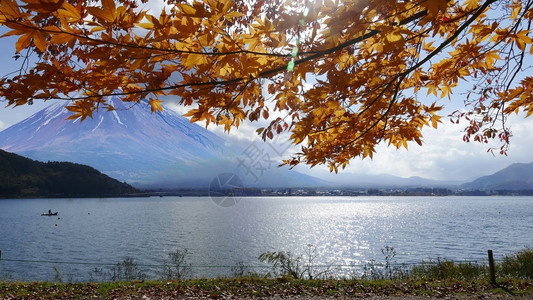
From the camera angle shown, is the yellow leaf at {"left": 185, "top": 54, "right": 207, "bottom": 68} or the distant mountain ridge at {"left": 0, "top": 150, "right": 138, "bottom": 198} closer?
the yellow leaf at {"left": 185, "top": 54, "right": 207, "bottom": 68}

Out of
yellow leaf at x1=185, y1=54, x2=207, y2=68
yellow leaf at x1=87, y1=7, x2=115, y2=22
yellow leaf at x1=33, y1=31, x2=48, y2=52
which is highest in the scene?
yellow leaf at x1=87, y1=7, x2=115, y2=22

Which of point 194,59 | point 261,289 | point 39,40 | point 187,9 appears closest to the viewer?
point 39,40

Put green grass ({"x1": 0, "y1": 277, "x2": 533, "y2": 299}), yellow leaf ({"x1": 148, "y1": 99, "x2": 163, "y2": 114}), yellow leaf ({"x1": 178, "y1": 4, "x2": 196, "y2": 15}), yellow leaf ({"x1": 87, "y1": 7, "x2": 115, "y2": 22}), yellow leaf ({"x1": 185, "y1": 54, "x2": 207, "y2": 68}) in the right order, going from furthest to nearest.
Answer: green grass ({"x1": 0, "y1": 277, "x2": 533, "y2": 299}) < yellow leaf ({"x1": 148, "y1": 99, "x2": 163, "y2": 114}) < yellow leaf ({"x1": 185, "y1": 54, "x2": 207, "y2": 68}) < yellow leaf ({"x1": 178, "y1": 4, "x2": 196, "y2": 15}) < yellow leaf ({"x1": 87, "y1": 7, "x2": 115, "y2": 22})

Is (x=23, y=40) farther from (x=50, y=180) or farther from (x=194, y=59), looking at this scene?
(x=50, y=180)

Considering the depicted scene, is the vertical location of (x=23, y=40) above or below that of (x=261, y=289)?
above

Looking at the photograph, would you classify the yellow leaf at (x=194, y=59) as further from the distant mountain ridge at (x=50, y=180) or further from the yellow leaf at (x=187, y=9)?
the distant mountain ridge at (x=50, y=180)

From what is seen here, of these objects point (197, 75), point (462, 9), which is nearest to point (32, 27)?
point (197, 75)

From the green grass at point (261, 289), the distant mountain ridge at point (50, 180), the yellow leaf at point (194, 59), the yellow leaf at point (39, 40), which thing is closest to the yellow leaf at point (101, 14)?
the yellow leaf at point (39, 40)

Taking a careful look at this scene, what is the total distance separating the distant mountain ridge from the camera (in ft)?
454

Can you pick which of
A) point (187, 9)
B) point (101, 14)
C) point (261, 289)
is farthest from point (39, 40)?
point (261, 289)

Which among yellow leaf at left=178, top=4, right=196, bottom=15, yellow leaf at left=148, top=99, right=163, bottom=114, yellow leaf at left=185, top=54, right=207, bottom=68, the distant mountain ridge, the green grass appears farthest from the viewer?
the distant mountain ridge

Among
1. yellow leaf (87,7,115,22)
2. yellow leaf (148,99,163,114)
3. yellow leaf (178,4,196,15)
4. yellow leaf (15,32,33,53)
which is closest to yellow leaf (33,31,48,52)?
yellow leaf (15,32,33,53)

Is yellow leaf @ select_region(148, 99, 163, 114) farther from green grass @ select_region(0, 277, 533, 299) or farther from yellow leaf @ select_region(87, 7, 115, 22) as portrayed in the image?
green grass @ select_region(0, 277, 533, 299)

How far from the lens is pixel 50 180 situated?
485ft
